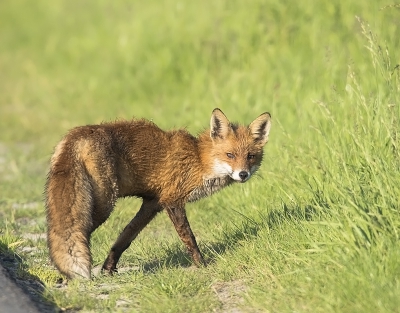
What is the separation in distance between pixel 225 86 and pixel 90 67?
436cm

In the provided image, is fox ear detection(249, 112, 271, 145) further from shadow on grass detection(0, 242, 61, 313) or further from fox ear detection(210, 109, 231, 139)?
shadow on grass detection(0, 242, 61, 313)

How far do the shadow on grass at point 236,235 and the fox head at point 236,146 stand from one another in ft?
1.33

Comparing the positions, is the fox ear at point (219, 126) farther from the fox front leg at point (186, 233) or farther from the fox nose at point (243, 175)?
the fox front leg at point (186, 233)

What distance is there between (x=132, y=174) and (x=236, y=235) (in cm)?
105

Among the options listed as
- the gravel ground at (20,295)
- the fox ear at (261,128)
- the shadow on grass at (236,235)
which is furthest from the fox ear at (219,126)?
the gravel ground at (20,295)

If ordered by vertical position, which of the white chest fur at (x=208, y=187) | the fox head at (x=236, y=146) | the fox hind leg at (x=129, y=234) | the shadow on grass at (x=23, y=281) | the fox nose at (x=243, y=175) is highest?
the fox head at (x=236, y=146)

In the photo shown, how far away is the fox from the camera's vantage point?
5.27 meters

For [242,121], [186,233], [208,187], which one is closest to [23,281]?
[186,233]

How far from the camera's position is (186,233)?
19.9ft

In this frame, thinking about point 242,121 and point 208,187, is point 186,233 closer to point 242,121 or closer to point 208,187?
point 208,187

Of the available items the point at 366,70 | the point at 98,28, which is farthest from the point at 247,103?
the point at 98,28

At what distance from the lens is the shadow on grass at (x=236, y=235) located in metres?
5.93

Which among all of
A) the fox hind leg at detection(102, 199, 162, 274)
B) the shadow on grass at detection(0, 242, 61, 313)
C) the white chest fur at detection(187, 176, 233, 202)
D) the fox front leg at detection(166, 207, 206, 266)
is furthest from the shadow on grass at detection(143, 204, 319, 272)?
the shadow on grass at detection(0, 242, 61, 313)

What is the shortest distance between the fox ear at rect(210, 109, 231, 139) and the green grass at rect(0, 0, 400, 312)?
19.6 inches
